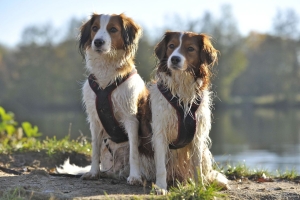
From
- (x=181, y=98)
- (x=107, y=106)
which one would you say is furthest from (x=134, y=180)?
(x=181, y=98)

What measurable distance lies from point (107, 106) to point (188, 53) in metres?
1.43

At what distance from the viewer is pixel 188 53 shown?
5.93 meters

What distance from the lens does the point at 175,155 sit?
21.5ft

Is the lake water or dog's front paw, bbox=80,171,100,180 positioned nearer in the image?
dog's front paw, bbox=80,171,100,180

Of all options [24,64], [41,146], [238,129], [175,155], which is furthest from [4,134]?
[24,64]

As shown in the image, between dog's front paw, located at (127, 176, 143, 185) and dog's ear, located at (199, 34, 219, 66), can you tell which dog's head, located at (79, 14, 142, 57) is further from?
dog's front paw, located at (127, 176, 143, 185)

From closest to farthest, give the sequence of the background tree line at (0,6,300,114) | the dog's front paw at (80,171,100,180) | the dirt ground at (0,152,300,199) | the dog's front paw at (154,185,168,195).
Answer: the dirt ground at (0,152,300,199)
the dog's front paw at (154,185,168,195)
the dog's front paw at (80,171,100,180)
the background tree line at (0,6,300,114)

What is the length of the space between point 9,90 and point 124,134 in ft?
189

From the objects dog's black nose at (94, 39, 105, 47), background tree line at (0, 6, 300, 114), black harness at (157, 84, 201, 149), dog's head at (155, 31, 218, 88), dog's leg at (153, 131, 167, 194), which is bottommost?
dog's leg at (153, 131, 167, 194)

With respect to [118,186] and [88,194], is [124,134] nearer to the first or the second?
[118,186]

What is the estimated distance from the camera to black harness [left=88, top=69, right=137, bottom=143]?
21.4 ft

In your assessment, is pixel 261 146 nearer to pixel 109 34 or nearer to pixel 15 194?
pixel 109 34

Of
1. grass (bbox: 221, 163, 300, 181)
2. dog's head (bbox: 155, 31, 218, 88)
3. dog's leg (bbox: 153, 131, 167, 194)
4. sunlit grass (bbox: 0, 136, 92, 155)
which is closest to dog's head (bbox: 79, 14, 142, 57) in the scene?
dog's head (bbox: 155, 31, 218, 88)

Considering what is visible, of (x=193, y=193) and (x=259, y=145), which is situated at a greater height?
(x=193, y=193)
